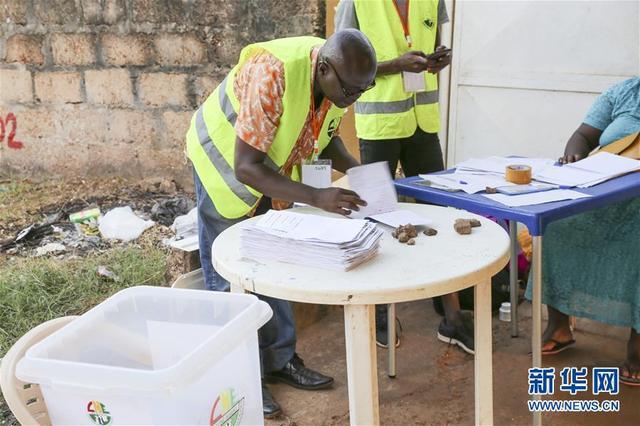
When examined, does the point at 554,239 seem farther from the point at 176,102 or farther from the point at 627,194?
the point at 176,102

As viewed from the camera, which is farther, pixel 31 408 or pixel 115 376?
pixel 31 408

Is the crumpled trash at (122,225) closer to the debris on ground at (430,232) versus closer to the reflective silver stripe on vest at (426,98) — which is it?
the reflective silver stripe on vest at (426,98)

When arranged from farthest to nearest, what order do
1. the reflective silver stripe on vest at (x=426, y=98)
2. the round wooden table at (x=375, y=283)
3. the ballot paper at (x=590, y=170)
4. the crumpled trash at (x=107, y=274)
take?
the crumpled trash at (x=107, y=274) → the reflective silver stripe on vest at (x=426, y=98) → the ballot paper at (x=590, y=170) → the round wooden table at (x=375, y=283)

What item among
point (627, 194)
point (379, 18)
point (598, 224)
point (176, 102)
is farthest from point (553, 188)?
point (176, 102)

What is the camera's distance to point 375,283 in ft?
6.18

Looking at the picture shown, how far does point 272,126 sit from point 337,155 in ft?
1.98

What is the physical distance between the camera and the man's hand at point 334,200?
7.86 feet

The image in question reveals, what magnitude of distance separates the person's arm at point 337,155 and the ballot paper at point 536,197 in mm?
582

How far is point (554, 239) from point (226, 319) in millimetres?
1962

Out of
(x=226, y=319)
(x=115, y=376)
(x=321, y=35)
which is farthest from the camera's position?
(x=321, y=35)

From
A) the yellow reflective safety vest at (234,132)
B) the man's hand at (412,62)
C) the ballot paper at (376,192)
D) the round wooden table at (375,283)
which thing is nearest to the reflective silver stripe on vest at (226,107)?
the yellow reflective safety vest at (234,132)

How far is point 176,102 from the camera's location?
18.1 ft

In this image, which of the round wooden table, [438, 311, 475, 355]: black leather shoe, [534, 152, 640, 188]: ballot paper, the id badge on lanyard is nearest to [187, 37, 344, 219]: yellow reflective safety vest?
the id badge on lanyard

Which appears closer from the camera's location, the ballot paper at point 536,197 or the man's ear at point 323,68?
the man's ear at point 323,68
